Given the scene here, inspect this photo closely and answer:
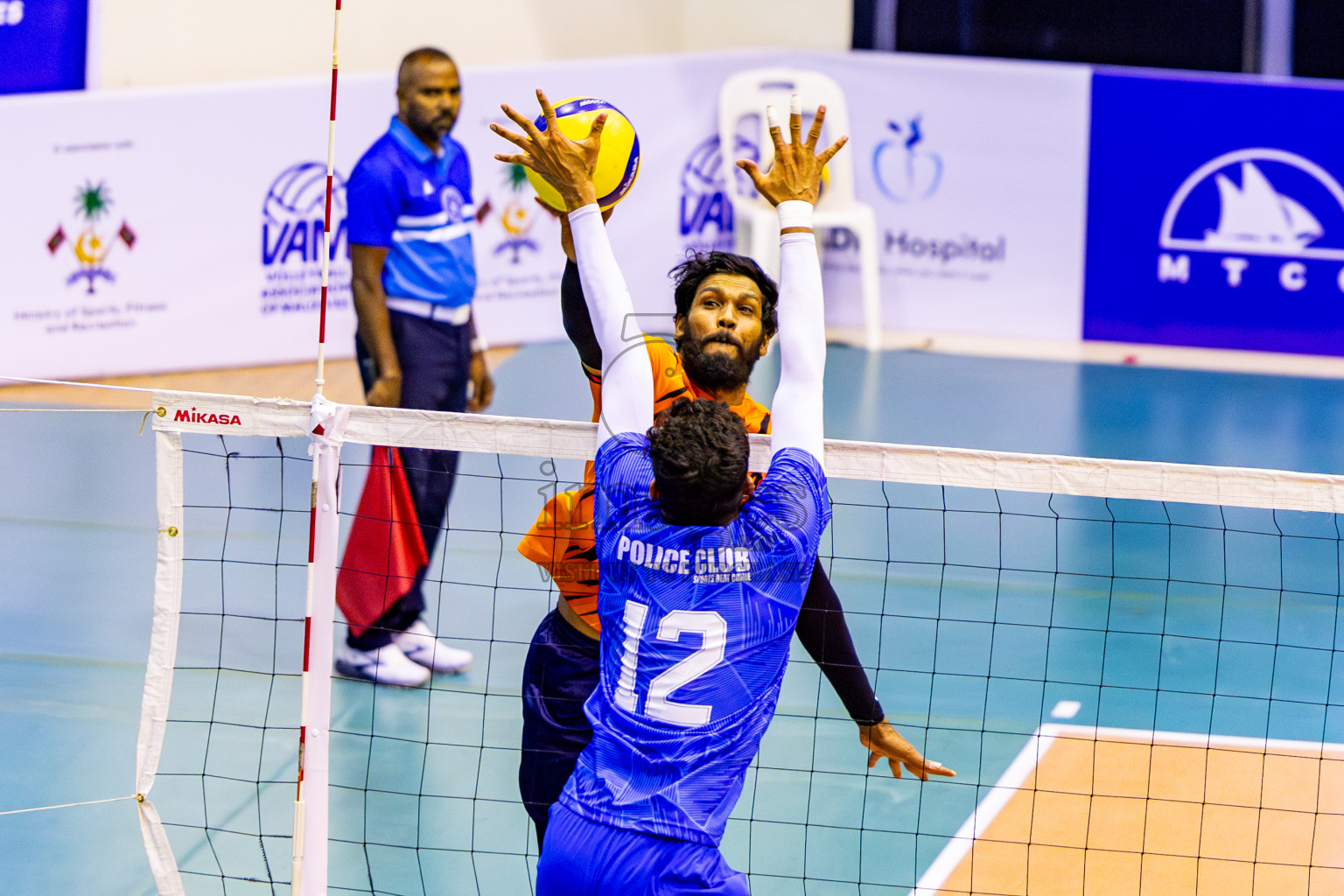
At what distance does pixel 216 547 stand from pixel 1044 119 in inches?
293

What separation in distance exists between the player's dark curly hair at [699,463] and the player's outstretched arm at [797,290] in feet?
0.83

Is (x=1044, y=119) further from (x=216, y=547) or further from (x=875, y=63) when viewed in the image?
(x=216, y=547)

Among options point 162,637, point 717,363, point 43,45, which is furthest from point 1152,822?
point 43,45

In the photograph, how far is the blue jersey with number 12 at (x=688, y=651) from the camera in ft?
10.3

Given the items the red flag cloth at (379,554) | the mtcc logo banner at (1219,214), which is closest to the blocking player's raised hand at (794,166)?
the red flag cloth at (379,554)

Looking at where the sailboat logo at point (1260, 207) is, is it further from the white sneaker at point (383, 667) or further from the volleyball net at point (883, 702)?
the white sneaker at point (383, 667)

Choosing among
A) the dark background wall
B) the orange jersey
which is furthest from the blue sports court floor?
the dark background wall

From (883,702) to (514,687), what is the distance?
145 centimetres

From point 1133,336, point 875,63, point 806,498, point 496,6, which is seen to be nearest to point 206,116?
point 496,6

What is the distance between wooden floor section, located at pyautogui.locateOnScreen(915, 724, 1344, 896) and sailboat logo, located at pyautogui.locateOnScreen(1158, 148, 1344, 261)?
6571 mm

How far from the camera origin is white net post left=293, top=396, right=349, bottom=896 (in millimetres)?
3906

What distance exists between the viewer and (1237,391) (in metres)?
10.6

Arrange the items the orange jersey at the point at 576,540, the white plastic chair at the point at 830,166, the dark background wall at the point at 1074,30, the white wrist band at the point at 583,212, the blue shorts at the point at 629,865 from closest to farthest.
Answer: the blue shorts at the point at 629,865 < the white wrist band at the point at 583,212 < the orange jersey at the point at 576,540 < the white plastic chair at the point at 830,166 < the dark background wall at the point at 1074,30

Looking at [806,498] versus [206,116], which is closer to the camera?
[806,498]
